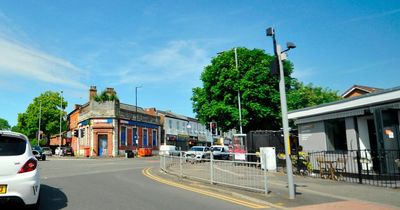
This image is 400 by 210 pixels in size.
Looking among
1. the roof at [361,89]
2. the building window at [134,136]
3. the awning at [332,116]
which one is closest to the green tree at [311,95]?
the roof at [361,89]

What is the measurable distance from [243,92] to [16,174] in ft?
86.4

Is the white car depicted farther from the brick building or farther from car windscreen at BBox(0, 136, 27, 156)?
the brick building

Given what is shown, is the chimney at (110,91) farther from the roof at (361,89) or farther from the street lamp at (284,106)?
the street lamp at (284,106)

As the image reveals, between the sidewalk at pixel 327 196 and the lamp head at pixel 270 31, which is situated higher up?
the lamp head at pixel 270 31

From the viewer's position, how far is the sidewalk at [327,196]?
27.0 ft

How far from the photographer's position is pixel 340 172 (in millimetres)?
14641

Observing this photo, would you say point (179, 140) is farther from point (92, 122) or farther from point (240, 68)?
point (240, 68)

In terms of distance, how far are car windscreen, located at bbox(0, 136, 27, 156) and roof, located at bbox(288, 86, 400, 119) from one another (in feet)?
41.4

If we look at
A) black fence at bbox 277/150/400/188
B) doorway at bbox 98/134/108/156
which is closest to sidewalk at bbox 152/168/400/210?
black fence at bbox 277/150/400/188

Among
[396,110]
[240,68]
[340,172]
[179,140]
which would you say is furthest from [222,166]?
[179,140]

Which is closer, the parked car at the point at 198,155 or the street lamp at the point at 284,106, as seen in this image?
the street lamp at the point at 284,106

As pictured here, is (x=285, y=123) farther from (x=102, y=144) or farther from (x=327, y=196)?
(x=102, y=144)

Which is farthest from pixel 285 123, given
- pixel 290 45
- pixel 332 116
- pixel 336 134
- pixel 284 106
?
pixel 336 134

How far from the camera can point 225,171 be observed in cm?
1161
